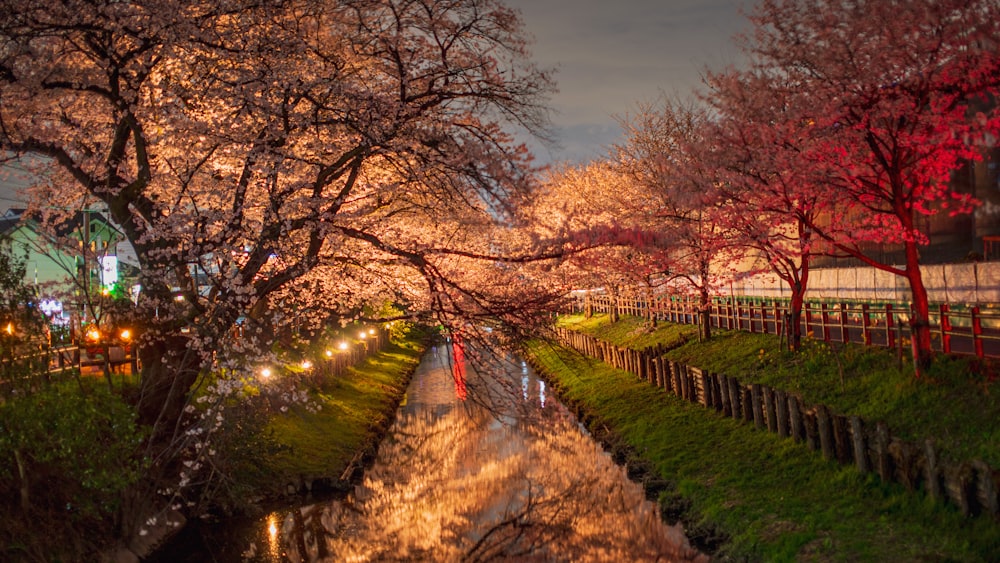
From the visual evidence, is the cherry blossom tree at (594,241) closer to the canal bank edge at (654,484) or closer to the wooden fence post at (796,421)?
the canal bank edge at (654,484)

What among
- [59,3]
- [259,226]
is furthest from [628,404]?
[59,3]

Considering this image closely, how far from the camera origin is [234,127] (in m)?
12.4

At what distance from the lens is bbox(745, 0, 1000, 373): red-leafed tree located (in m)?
13.2

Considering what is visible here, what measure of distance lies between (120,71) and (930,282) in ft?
74.1

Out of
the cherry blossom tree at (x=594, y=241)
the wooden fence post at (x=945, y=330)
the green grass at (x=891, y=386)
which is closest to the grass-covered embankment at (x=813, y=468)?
the green grass at (x=891, y=386)

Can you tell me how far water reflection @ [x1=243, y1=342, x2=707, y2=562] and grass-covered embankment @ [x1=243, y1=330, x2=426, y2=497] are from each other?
74cm

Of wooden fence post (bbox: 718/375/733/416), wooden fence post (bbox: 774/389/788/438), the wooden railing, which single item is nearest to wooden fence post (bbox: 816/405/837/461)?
wooden fence post (bbox: 774/389/788/438)

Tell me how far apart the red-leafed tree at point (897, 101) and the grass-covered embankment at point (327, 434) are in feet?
28.5

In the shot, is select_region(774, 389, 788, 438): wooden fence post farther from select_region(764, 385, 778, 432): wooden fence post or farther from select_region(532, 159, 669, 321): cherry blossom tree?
select_region(532, 159, 669, 321): cherry blossom tree

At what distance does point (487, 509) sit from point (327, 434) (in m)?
6.28

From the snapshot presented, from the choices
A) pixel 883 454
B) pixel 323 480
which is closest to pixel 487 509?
pixel 323 480

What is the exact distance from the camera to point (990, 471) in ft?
27.8

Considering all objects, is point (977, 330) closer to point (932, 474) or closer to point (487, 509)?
point (932, 474)

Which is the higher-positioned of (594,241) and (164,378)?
(594,241)
